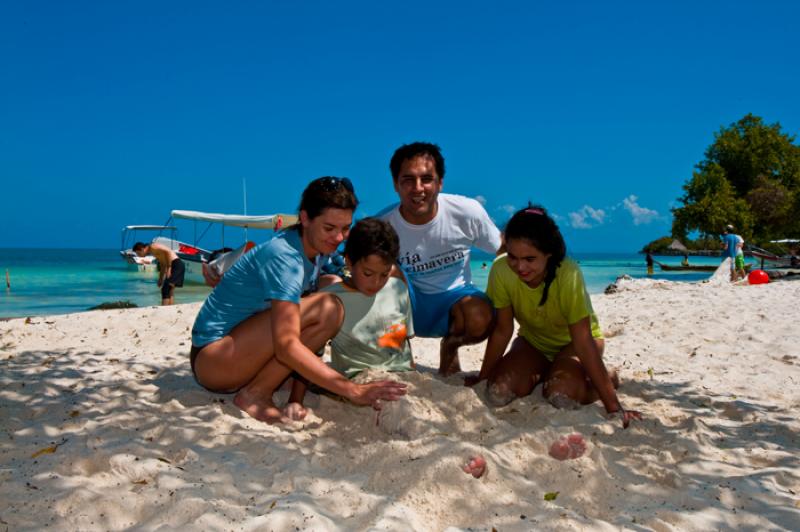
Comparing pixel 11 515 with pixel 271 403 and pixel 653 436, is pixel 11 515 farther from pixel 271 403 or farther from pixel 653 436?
pixel 653 436

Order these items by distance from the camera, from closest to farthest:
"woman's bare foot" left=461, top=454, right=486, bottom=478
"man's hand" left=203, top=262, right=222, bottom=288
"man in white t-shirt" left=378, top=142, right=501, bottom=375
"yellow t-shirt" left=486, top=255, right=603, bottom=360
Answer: "woman's bare foot" left=461, top=454, right=486, bottom=478, "yellow t-shirt" left=486, top=255, right=603, bottom=360, "man's hand" left=203, top=262, right=222, bottom=288, "man in white t-shirt" left=378, top=142, right=501, bottom=375

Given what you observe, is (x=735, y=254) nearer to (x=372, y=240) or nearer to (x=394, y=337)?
(x=394, y=337)

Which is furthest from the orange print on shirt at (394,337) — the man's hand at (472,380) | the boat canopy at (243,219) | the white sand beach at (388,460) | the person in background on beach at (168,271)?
the boat canopy at (243,219)

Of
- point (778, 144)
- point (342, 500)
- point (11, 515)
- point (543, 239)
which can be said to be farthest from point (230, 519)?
point (778, 144)

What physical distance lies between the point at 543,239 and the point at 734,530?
171 cm

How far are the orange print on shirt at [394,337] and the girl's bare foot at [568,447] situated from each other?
128cm

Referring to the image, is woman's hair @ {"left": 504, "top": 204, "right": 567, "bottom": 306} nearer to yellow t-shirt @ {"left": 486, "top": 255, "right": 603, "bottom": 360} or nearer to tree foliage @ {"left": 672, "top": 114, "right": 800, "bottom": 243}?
yellow t-shirt @ {"left": 486, "top": 255, "right": 603, "bottom": 360}

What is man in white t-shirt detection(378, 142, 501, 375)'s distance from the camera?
3.98m

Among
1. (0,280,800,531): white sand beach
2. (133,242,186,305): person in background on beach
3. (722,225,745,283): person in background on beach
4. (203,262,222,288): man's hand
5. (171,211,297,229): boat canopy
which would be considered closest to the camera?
(0,280,800,531): white sand beach

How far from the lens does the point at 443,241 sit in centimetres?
419

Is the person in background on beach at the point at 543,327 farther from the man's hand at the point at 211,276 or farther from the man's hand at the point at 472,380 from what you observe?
the man's hand at the point at 211,276

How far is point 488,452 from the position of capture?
2414mm

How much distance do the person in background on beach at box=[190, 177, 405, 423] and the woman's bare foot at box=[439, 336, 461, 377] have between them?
1.20 m

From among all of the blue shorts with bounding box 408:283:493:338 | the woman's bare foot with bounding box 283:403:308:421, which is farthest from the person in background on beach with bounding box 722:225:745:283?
the woman's bare foot with bounding box 283:403:308:421
